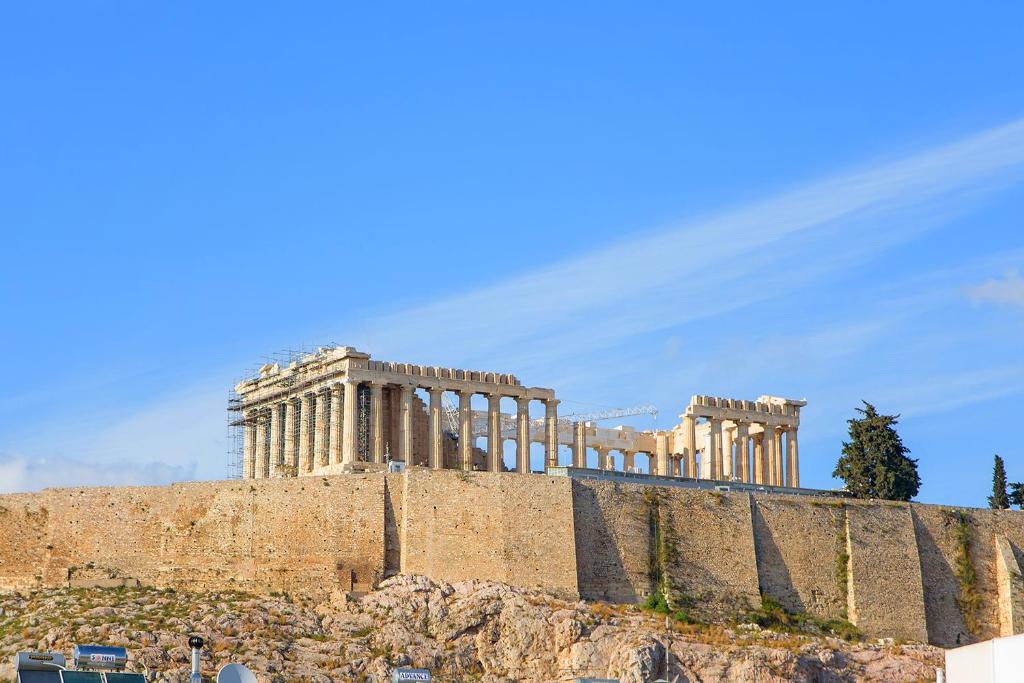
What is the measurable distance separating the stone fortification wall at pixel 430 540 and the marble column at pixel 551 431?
14.2m

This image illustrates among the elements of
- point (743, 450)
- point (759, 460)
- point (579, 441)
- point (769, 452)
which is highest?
point (579, 441)

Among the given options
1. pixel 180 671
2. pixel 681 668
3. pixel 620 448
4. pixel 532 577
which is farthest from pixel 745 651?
pixel 620 448

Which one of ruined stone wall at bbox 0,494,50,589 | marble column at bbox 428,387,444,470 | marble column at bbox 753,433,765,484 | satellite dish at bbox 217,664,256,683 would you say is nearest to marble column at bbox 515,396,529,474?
marble column at bbox 428,387,444,470

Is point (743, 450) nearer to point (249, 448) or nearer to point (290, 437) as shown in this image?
point (290, 437)

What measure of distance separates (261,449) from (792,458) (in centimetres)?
2287

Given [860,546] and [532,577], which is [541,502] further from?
[860,546]

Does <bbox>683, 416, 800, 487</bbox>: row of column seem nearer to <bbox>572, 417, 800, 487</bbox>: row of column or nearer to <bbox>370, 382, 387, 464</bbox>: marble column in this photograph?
<bbox>572, 417, 800, 487</bbox>: row of column

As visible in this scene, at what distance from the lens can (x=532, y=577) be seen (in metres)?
64.0

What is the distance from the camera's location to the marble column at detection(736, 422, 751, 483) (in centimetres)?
8462

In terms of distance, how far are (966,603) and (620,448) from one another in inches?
826

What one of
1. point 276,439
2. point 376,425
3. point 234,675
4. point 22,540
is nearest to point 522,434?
point 376,425

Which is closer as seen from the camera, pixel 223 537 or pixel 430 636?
pixel 430 636

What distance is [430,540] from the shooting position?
211 ft

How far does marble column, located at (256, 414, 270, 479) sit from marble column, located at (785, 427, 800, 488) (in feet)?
73.3
